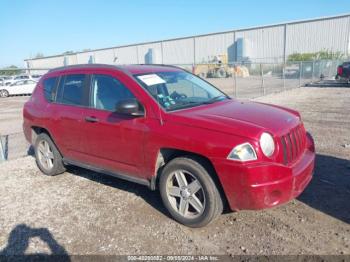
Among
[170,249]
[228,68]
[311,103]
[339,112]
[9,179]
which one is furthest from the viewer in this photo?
[228,68]

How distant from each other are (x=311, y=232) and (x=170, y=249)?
1.55 metres

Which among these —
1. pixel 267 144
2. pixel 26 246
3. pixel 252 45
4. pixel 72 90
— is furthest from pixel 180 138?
pixel 252 45

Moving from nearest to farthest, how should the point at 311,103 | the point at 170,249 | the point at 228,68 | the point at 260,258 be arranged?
the point at 260,258
the point at 170,249
the point at 311,103
the point at 228,68

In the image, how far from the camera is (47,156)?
554cm

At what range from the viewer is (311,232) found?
342 cm

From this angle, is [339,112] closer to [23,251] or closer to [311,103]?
[311,103]

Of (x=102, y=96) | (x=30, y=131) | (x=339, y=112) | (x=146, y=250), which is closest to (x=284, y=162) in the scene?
(x=146, y=250)

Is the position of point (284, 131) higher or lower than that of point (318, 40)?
lower

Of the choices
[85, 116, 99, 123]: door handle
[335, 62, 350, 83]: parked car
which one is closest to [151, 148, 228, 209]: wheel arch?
[85, 116, 99, 123]: door handle

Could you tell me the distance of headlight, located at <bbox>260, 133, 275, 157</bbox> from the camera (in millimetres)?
3166

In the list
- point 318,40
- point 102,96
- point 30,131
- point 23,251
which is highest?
point 318,40

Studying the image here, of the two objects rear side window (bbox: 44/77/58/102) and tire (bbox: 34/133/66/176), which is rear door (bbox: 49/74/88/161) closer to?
rear side window (bbox: 44/77/58/102)

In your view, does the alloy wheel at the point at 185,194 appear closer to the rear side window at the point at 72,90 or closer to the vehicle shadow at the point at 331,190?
the vehicle shadow at the point at 331,190

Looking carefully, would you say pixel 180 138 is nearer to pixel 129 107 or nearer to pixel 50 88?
pixel 129 107
